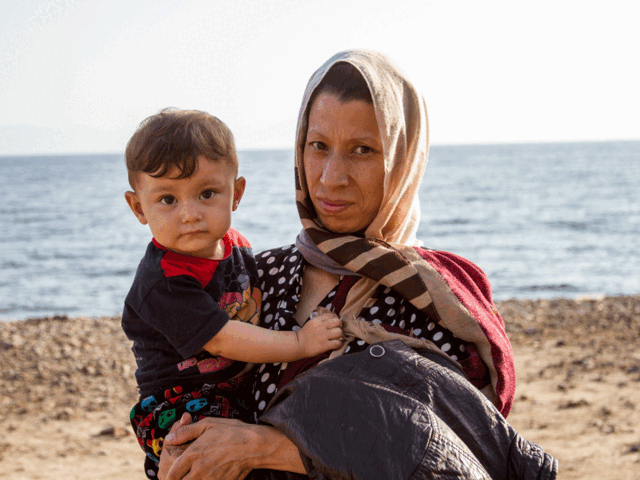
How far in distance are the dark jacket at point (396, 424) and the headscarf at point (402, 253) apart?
0.90ft

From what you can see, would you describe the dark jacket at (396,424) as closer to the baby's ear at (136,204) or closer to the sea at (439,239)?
the baby's ear at (136,204)

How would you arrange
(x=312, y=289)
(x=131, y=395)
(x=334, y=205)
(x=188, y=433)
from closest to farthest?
(x=188, y=433)
(x=334, y=205)
(x=312, y=289)
(x=131, y=395)

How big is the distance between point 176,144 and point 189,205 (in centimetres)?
21

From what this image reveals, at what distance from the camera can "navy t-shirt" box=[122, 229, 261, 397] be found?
2.23 m

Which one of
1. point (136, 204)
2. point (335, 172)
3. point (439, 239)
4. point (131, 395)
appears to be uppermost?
point (335, 172)

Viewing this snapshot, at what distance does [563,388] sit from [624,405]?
67cm

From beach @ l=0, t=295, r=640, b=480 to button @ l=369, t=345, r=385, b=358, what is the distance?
3.81m

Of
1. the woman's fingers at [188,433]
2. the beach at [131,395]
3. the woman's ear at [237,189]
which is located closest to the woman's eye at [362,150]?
the woman's ear at [237,189]

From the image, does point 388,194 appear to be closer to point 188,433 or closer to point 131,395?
point 188,433

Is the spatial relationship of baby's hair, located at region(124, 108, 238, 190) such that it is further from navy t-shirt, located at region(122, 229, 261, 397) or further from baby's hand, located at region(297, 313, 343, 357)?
baby's hand, located at region(297, 313, 343, 357)

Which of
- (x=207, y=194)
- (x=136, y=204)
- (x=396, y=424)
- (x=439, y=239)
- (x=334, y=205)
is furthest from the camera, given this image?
(x=439, y=239)

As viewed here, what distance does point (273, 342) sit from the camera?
231cm

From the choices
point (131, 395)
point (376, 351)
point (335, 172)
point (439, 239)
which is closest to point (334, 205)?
point (335, 172)

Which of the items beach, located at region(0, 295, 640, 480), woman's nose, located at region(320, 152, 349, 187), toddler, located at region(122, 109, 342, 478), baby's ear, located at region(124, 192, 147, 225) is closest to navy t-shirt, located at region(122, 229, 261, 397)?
toddler, located at region(122, 109, 342, 478)
